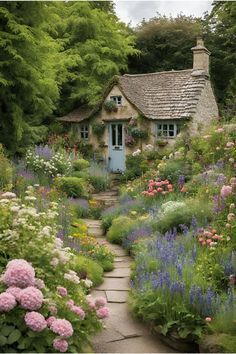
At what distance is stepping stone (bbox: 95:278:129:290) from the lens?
627 cm

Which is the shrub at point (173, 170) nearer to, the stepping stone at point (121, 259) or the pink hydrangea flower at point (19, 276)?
the stepping stone at point (121, 259)

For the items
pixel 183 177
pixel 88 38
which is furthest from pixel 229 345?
pixel 88 38

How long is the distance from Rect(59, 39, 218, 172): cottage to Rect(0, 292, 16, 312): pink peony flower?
14598mm

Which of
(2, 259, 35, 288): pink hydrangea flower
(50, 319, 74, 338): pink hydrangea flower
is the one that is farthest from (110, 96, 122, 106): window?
(50, 319, 74, 338): pink hydrangea flower

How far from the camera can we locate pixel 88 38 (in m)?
21.7

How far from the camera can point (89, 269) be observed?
636 cm

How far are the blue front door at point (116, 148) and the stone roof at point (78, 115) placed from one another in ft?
4.60

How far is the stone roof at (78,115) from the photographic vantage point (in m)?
20.0

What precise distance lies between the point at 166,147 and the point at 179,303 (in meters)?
13.3

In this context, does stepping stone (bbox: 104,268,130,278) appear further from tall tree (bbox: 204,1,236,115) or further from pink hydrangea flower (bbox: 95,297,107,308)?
tall tree (bbox: 204,1,236,115)

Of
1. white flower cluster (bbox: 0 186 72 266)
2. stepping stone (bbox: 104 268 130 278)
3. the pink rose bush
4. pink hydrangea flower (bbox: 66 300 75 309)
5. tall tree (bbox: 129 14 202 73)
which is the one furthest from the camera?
tall tree (bbox: 129 14 202 73)

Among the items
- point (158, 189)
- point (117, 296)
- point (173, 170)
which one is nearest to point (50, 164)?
point (173, 170)

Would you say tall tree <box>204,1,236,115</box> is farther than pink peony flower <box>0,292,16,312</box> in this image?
Yes

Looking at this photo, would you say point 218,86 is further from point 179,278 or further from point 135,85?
point 179,278
